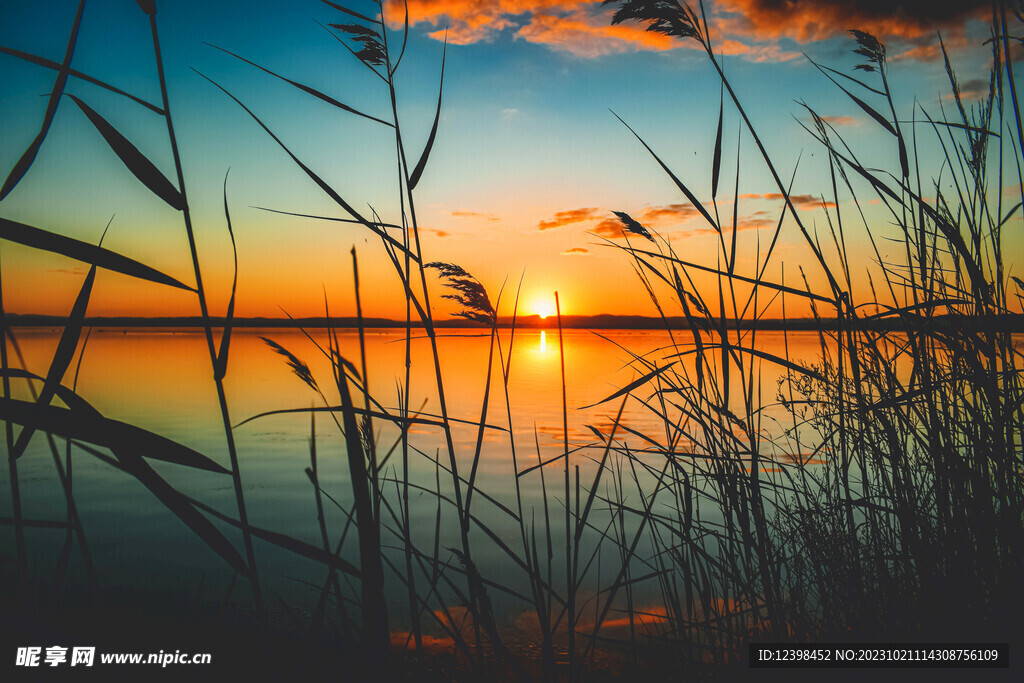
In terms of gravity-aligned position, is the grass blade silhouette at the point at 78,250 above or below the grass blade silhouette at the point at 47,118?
below

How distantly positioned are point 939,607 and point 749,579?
1.41 ft

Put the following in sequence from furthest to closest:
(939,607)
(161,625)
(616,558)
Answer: (616,558), (161,625), (939,607)

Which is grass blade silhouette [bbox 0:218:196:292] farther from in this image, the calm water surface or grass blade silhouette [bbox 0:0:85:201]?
the calm water surface

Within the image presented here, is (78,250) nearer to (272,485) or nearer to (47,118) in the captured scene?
(47,118)

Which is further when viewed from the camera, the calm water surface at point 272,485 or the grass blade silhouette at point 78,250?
the calm water surface at point 272,485

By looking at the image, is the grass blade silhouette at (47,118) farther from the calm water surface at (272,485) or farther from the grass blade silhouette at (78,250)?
the calm water surface at (272,485)

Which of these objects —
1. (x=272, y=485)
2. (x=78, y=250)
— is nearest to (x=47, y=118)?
(x=78, y=250)

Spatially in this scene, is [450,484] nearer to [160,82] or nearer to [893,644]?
[893,644]

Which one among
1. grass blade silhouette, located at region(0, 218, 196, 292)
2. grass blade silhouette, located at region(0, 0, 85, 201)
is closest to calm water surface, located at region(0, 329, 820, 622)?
grass blade silhouette, located at region(0, 218, 196, 292)

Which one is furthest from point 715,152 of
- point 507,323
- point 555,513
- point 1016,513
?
point 555,513

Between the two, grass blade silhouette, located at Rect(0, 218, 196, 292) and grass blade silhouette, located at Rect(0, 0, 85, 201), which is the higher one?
grass blade silhouette, located at Rect(0, 0, 85, 201)

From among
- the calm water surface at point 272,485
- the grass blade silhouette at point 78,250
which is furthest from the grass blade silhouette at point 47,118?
the calm water surface at point 272,485

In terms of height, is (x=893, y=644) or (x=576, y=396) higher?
(x=576, y=396)

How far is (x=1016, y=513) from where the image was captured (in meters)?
1.51
